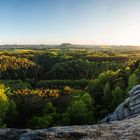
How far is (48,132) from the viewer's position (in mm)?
28812

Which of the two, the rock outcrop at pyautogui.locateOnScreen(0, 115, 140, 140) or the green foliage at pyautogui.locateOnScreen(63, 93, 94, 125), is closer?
the rock outcrop at pyautogui.locateOnScreen(0, 115, 140, 140)

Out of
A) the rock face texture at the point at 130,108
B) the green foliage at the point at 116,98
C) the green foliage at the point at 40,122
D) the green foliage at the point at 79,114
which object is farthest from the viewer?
the green foliage at the point at 116,98

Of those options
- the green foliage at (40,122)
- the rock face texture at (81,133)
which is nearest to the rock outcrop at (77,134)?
the rock face texture at (81,133)

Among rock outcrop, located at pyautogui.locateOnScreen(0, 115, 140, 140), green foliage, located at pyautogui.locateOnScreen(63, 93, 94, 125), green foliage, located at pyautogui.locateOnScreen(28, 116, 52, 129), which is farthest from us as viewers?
green foliage, located at pyautogui.locateOnScreen(63, 93, 94, 125)

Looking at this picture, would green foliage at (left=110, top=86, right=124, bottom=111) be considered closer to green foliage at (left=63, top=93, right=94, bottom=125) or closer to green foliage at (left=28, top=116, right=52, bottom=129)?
green foliage at (left=63, top=93, right=94, bottom=125)

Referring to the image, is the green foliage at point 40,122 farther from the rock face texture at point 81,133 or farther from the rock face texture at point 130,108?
the rock face texture at point 81,133

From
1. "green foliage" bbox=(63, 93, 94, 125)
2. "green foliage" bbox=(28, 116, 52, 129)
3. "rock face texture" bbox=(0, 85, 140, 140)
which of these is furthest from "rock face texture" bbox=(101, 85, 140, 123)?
"green foliage" bbox=(63, 93, 94, 125)

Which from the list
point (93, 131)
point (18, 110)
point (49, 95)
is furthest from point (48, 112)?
point (93, 131)

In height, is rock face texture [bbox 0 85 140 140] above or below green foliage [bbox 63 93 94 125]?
above

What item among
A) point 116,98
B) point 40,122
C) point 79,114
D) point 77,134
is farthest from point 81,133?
point 116,98

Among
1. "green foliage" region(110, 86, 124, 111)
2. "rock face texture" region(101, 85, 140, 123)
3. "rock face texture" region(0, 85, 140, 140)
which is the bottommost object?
"green foliage" region(110, 86, 124, 111)

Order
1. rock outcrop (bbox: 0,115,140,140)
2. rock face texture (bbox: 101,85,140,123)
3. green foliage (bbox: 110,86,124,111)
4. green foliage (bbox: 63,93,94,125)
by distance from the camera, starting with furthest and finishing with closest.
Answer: green foliage (bbox: 110,86,124,111) < green foliage (bbox: 63,93,94,125) < rock face texture (bbox: 101,85,140,123) < rock outcrop (bbox: 0,115,140,140)

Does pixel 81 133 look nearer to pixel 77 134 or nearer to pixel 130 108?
pixel 77 134

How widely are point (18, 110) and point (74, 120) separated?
25086mm
